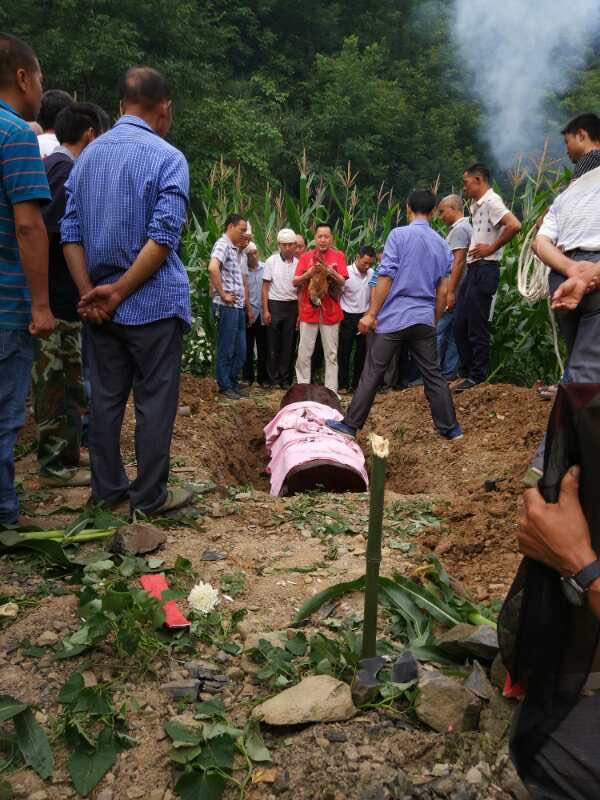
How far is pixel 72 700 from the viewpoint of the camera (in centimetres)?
211

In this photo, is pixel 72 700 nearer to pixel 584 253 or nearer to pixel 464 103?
pixel 584 253

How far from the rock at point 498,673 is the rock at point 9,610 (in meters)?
1.59

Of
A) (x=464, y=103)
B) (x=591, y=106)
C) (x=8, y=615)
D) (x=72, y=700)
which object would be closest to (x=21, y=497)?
(x=8, y=615)

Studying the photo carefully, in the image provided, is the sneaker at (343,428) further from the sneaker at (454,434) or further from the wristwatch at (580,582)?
the wristwatch at (580,582)

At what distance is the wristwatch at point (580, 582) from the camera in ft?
4.75

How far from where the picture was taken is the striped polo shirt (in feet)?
9.46

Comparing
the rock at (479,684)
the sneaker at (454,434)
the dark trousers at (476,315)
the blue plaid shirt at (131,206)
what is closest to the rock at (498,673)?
the rock at (479,684)

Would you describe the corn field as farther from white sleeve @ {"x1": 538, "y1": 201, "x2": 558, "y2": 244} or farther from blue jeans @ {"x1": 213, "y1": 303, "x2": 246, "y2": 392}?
white sleeve @ {"x1": 538, "y1": 201, "x2": 558, "y2": 244}

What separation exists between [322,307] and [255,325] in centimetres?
109

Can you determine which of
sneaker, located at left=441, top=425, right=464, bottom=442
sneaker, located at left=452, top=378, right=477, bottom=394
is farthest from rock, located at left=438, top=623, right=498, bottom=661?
sneaker, located at left=452, top=378, right=477, bottom=394

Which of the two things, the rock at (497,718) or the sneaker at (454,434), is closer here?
the rock at (497,718)

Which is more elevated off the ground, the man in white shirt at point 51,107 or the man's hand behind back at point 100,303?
the man in white shirt at point 51,107

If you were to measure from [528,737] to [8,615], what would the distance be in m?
1.76

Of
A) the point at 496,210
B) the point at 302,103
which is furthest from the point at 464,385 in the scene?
the point at 302,103
